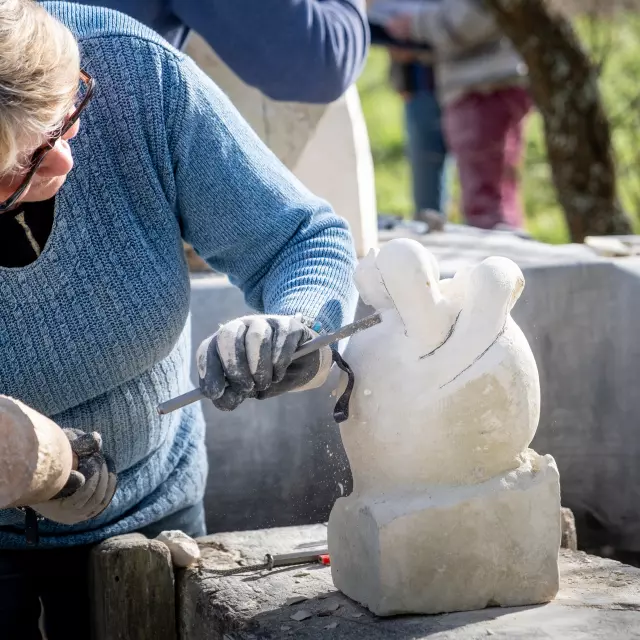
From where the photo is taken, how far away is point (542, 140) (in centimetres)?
716

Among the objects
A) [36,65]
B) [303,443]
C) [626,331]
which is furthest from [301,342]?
[626,331]

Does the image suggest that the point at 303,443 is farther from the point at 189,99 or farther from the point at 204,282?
the point at 189,99

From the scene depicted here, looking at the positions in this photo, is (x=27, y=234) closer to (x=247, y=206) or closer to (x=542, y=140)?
(x=247, y=206)

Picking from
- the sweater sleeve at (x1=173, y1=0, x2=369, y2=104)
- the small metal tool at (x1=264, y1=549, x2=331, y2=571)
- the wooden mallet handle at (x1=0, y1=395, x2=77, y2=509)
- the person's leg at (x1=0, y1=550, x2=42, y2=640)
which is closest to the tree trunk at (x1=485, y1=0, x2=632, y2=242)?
the sweater sleeve at (x1=173, y1=0, x2=369, y2=104)

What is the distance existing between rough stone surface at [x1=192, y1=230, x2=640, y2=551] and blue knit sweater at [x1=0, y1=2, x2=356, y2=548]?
1.00 meters

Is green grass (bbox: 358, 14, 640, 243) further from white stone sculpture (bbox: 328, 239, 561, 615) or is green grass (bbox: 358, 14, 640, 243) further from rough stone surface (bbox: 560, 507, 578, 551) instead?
white stone sculpture (bbox: 328, 239, 561, 615)

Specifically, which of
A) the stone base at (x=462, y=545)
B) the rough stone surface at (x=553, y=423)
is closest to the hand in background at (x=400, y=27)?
the rough stone surface at (x=553, y=423)

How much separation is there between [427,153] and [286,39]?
3448 mm

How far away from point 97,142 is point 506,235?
8.35ft

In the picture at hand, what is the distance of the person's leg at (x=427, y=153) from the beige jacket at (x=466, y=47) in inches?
18.9

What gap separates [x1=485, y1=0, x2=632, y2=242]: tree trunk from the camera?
16.2 ft

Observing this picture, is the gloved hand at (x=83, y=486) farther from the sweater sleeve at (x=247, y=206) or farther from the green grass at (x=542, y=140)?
the green grass at (x=542, y=140)

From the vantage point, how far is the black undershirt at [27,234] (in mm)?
1965

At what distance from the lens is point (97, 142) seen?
1993 millimetres
